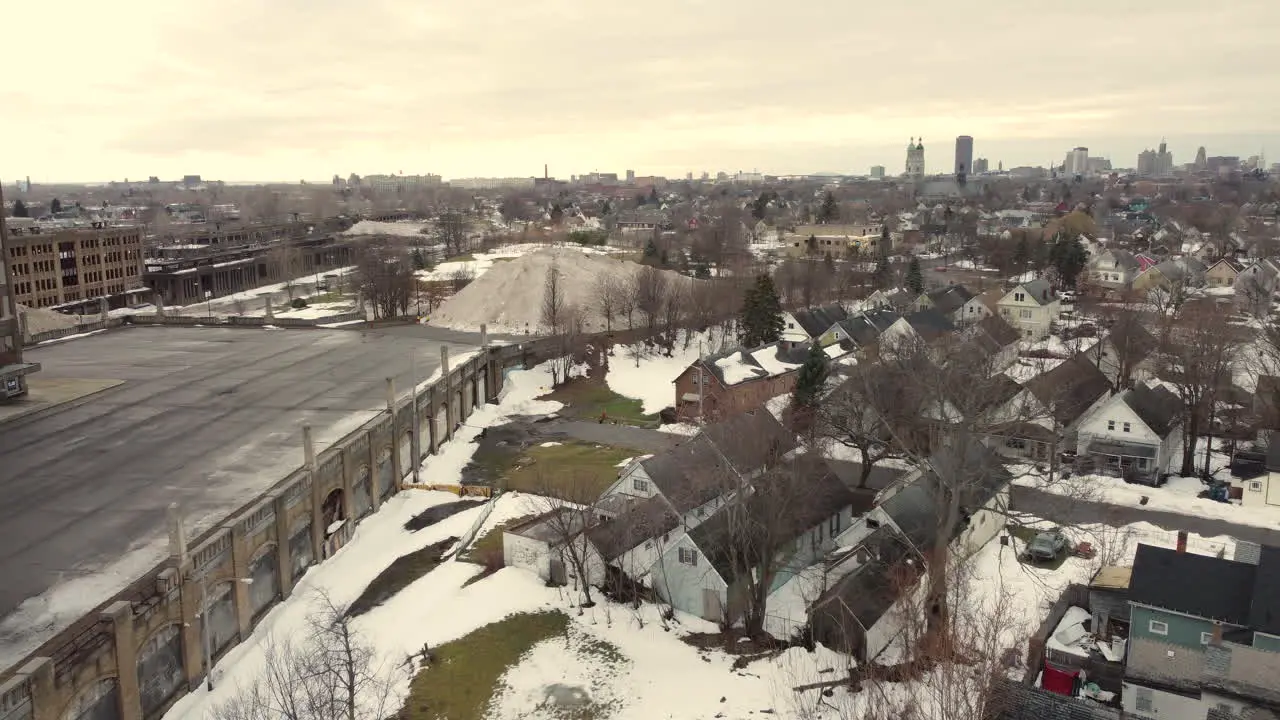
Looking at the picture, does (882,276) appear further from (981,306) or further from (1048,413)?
(1048,413)

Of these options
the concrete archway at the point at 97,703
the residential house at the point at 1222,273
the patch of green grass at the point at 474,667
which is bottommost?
the patch of green grass at the point at 474,667

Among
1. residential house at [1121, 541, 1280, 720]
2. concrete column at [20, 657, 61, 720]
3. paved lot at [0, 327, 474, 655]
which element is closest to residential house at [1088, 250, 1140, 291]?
paved lot at [0, 327, 474, 655]

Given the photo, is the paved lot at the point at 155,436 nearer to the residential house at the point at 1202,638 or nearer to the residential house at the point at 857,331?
the residential house at the point at 857,331

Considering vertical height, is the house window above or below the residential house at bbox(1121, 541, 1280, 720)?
below

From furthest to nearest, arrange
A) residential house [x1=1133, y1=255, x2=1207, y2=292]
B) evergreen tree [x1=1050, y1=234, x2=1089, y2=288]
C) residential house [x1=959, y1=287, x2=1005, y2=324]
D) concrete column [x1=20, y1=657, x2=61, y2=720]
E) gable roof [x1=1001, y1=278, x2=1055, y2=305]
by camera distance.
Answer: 1. evergreen tree [x1=1050, y1=234, x2=1089, y2=288]
2. residential house [x1=1133, y1=255, x2=1207, y2=292]
3. residential house [x1=959, y1=287, x2=1005, y2=324]
4. gable roof [x1=1001, y1=278, x2=1055, y2=305]
5. concrete column [x1=20, y1=657, x2=61, y2=720]

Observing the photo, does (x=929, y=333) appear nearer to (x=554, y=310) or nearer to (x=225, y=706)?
(x=554, y=310)

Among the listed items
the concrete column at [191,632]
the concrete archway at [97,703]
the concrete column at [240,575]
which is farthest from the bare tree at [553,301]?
the concrete archway at [97,703]

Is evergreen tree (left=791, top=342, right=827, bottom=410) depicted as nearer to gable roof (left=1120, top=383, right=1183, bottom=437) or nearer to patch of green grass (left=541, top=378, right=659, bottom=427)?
patch of green grass (left=541, top=378, right=659, bottom=427)
